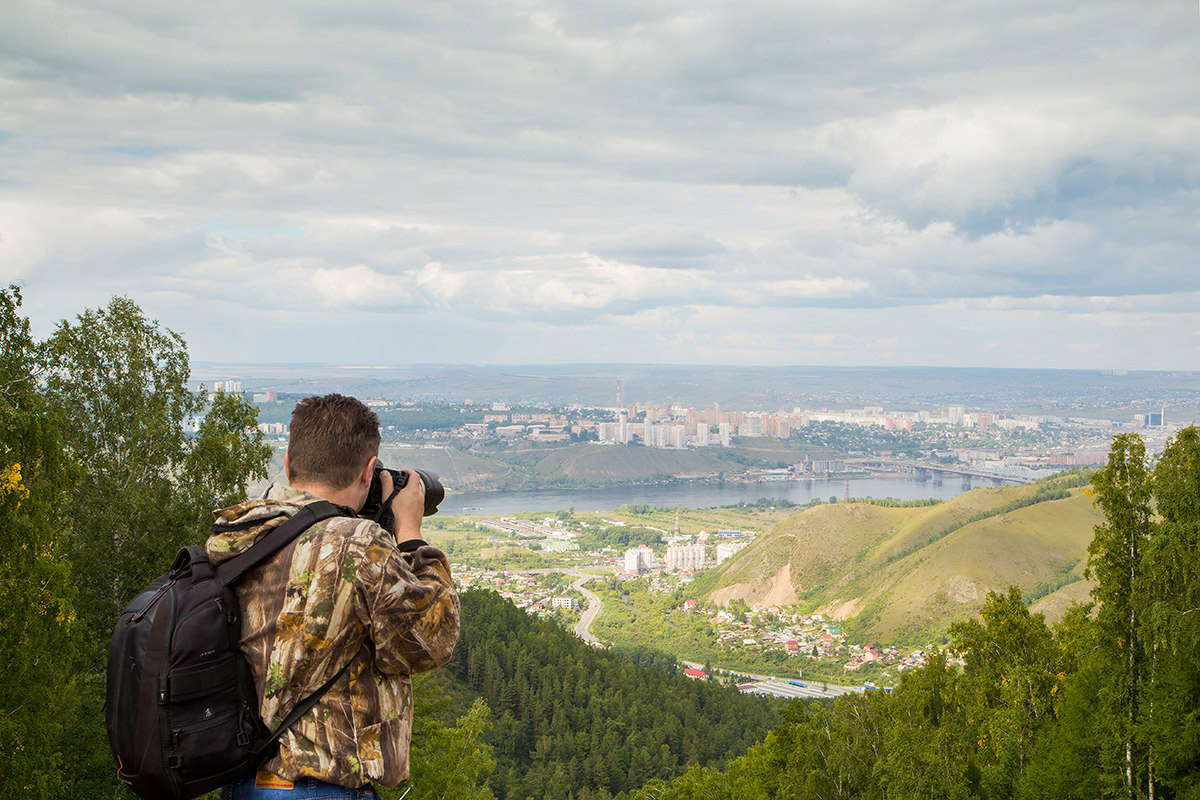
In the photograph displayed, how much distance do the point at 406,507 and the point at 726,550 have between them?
76.2 metres

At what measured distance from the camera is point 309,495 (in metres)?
2.17

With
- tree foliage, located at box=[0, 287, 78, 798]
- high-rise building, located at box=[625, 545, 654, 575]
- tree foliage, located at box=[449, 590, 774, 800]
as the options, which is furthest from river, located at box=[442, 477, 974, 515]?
tree foliage, located at box=[0, 287, 78, 798]

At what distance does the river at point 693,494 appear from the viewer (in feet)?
366

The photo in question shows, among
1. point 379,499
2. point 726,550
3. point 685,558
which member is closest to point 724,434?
point 726,550

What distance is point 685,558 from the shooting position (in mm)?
75938

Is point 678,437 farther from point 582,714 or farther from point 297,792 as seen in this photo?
point 297,792

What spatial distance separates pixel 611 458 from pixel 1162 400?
104 m

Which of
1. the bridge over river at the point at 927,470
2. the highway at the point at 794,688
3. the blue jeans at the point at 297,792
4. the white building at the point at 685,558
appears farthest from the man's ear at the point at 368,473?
the bridge over river at the point at 927,470

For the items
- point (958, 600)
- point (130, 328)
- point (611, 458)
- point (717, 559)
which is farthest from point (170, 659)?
point (611, 458)

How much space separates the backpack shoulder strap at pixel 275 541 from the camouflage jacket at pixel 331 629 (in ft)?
0.06

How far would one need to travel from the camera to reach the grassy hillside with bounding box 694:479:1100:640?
55875 millimetres

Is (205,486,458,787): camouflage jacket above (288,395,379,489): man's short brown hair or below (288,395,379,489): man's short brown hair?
below

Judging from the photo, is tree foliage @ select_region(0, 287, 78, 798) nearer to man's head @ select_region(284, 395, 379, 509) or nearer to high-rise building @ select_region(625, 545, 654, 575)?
man's head @ select_region(284, 395, 379, 509)

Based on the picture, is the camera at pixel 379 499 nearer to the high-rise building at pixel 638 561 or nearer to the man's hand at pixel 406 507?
the man's hand at pixel 406 507
